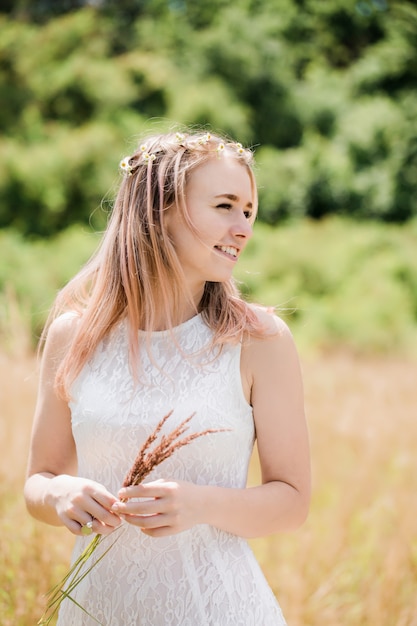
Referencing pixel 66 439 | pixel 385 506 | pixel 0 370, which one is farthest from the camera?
pixel 0 370

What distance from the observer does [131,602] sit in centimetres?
138

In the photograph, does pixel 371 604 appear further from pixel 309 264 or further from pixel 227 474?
pixel 309 264

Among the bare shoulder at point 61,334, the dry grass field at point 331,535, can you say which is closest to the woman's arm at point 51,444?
the bare shoulder at point 61,334

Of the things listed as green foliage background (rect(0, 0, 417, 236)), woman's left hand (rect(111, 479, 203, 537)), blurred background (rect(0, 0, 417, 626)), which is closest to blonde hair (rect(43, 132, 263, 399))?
blurred background (rect(0, 0, 417, 626))

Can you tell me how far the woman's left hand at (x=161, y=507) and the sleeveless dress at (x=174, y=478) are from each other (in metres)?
0.15

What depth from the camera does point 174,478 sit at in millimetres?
1408

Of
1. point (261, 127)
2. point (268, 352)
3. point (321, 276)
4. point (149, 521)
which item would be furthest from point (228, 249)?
point (261, 127)

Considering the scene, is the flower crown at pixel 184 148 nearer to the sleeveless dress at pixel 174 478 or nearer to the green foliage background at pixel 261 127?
the sleeveless dress at pixel 174 478

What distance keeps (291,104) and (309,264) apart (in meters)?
8.75

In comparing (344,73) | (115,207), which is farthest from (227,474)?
(344,73)

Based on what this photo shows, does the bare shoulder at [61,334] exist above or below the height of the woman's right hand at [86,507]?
above

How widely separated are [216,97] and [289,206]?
3.46 metres

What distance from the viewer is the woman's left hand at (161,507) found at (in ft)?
3.92

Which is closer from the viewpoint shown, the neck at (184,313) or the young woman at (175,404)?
the young woman at (175,404)
